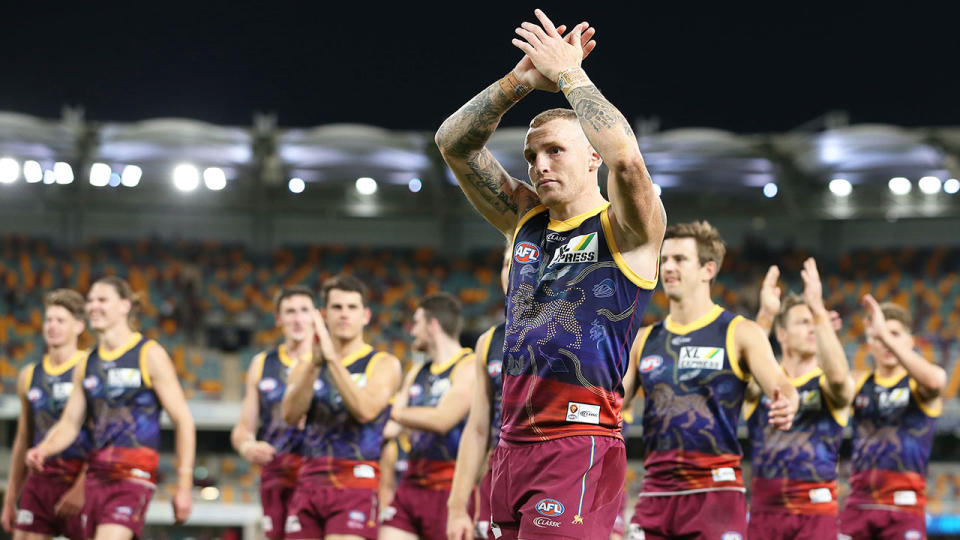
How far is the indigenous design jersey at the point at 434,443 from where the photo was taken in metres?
8.40

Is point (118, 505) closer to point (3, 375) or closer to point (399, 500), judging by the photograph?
point (399, 500)

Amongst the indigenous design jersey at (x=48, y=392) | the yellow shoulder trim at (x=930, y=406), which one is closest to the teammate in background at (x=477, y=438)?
the yellow shoulder trim at (x=930, y=406)

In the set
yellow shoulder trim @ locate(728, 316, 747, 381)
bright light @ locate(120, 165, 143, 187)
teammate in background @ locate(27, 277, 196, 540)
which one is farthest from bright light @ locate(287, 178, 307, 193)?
yellow shoulder trim @ locate(728, 316, 747, 381)

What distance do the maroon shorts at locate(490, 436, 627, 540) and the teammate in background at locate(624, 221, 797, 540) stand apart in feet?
6.50

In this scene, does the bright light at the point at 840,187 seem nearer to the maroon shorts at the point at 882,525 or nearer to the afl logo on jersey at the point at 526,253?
the maroon shorts at the point at 882,525

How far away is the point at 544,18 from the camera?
4277 mm

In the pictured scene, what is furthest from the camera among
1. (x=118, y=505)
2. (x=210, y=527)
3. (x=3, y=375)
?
(x=3, y=375)

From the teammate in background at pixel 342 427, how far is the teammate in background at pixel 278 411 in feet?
1.03

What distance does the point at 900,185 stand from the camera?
30.2 meters

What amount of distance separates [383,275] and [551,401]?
93.3ft

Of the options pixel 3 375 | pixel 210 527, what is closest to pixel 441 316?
pixel 210 527

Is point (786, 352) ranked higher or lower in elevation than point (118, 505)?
higher

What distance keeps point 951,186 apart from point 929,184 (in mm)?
603

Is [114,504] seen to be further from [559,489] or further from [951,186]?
[951,186]
